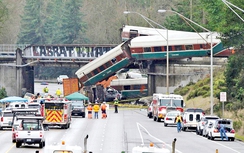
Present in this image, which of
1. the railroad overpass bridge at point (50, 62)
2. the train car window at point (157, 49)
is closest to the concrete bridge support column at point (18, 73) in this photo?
the railroad overpass bridge at point (50, 62)

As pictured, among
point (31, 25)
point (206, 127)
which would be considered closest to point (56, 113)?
point (206, 127)

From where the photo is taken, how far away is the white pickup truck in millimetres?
42438

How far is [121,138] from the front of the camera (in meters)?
51.1

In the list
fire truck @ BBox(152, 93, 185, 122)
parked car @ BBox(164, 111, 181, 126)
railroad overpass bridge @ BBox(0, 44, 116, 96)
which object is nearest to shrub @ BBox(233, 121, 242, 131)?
parked car @ BBox(164, 111, 181, 126)

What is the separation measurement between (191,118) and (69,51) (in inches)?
1950

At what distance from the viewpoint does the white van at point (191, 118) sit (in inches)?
2440

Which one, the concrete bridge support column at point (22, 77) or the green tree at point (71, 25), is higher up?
the green tree at point (71, 25)

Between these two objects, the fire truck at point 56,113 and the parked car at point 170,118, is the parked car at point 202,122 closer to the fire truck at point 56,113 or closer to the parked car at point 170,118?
the parked car at point 170,118

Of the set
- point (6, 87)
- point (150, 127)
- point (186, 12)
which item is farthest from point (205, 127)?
point (186, 12)

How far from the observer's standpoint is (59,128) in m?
61.4

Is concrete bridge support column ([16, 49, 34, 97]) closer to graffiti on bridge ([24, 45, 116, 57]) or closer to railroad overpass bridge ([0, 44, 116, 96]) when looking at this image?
railroad overpass bridge ([0, 44, 116, 96])

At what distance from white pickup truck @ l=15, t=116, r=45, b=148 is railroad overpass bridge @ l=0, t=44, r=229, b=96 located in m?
Result: 59.8

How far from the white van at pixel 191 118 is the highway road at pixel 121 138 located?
2.38 ft

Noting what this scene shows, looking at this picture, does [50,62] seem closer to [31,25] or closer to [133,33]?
[133,33]
